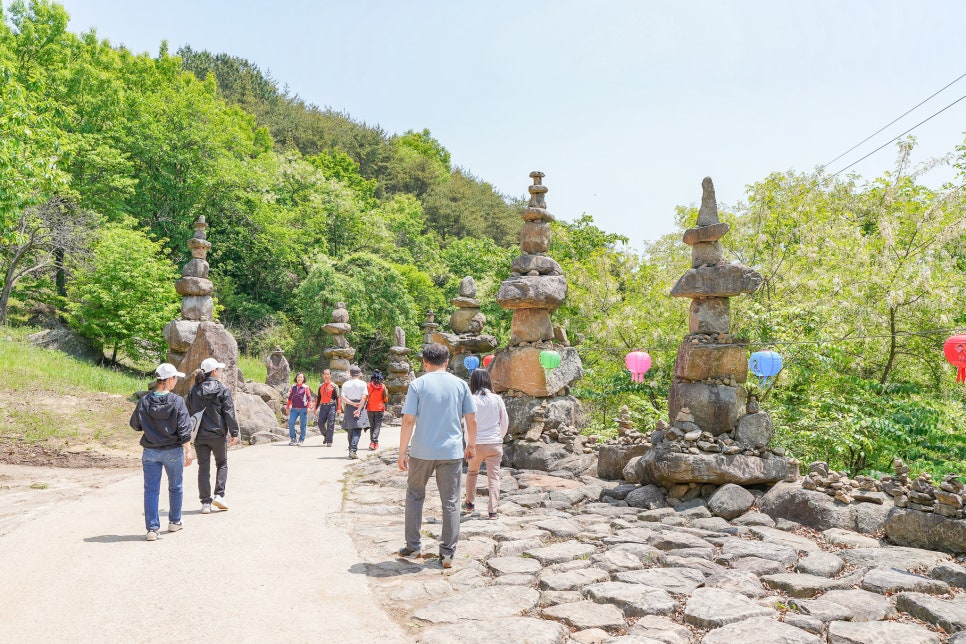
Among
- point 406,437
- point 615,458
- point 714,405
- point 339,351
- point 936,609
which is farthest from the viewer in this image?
point 339,351

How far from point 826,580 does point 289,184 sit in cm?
3729

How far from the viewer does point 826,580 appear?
486cm

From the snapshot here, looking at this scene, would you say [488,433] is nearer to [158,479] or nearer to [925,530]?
[158,479]

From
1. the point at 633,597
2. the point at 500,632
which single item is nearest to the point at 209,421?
the point at 500,632

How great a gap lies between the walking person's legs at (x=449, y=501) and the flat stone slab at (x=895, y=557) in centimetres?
335

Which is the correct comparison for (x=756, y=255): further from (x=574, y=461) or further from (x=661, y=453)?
(x=661, y=453)

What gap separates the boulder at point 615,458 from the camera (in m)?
8.96

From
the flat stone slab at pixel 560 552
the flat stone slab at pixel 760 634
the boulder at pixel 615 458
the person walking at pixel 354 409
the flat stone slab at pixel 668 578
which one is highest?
the person walking at pixel 354 409

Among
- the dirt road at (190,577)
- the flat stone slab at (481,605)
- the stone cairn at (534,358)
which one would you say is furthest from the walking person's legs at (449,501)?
the stone cairn at (534,358)

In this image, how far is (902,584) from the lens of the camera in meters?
4.72

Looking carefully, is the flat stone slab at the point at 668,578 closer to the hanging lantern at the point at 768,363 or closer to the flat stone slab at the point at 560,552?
the flat stone slab at the point at 560,552

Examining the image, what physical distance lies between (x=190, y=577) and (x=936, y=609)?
5176 millimetres

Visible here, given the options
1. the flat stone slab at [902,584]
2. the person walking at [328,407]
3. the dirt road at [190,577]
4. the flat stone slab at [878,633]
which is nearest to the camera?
the flat stone slab at [878,633]

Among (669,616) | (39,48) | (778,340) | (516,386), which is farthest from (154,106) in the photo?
(669,616)
